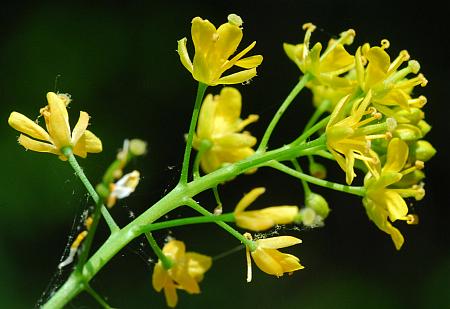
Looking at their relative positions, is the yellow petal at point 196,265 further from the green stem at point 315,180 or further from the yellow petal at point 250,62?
the yellow petal at point 250,62

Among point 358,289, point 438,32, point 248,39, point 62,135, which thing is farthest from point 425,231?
point 62,135

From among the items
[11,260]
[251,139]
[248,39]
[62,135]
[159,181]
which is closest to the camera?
[62,135]

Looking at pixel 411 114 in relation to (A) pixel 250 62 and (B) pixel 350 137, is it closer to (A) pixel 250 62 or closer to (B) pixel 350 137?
(B) pixel 350 137

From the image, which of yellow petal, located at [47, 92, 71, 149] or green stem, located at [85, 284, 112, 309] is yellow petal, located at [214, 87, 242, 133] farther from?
green stem, located at [85, 284, 112, 309]

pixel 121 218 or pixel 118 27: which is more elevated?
pixel 118 27

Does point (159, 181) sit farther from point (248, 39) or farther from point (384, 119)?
point (384, 119)

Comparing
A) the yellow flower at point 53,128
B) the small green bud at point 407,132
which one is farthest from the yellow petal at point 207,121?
the small green bud at point 407,132
